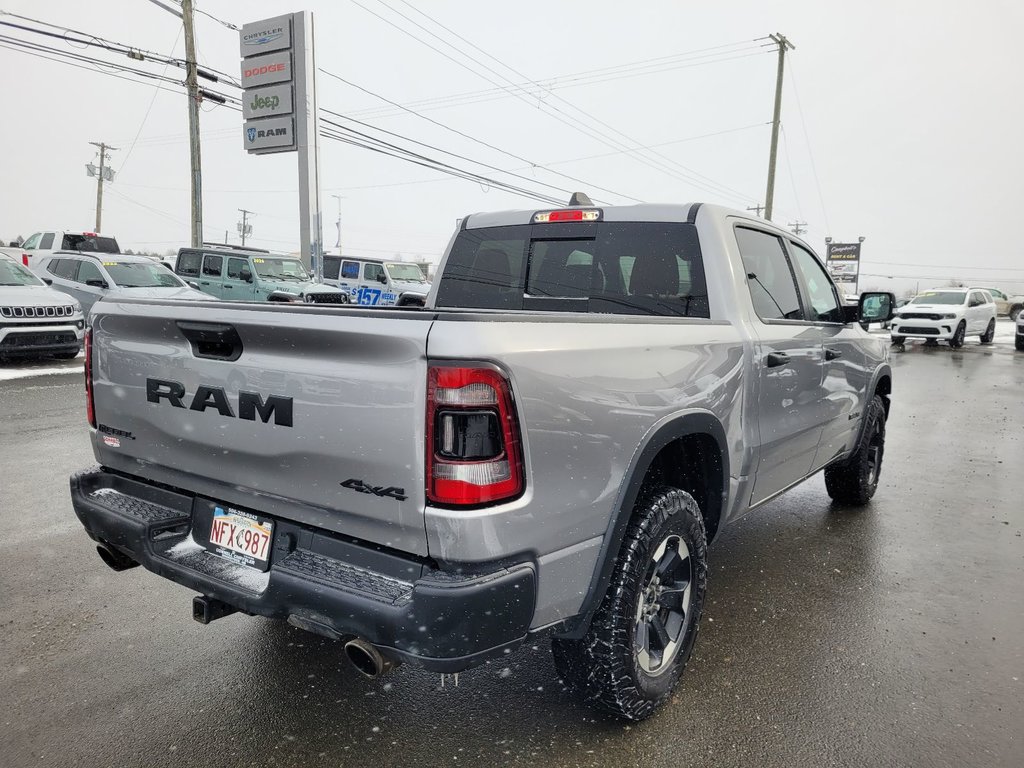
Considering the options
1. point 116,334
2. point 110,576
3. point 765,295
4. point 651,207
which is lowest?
point 110,576

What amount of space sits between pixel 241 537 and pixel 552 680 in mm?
1367

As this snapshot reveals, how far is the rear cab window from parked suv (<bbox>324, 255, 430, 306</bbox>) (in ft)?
60.7

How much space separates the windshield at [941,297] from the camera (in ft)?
68.8

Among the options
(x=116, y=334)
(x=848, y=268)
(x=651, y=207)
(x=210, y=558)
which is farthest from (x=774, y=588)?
(x=848, y=268)

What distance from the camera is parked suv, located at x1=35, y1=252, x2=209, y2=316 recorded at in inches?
548

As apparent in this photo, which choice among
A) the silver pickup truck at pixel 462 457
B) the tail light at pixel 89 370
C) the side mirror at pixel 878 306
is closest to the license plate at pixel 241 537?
the silver pickup truck at pixel 462 457

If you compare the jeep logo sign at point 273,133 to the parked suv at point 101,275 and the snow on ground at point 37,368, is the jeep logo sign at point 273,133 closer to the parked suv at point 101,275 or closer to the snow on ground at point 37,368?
the parked suv at point 101,275

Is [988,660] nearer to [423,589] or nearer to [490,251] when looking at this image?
[423,589]

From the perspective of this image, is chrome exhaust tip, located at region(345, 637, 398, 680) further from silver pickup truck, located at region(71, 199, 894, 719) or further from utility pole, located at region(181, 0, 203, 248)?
utility pole, located at region(181, 0, 203, 248)

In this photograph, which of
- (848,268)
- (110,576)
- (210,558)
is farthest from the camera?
(848,268)

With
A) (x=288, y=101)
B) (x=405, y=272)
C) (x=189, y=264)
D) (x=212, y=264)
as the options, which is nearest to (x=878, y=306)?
(x=288, y=101)

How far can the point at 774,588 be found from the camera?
3.78 metres

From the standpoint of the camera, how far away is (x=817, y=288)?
4.43 meters

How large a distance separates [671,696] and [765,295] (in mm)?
1950
